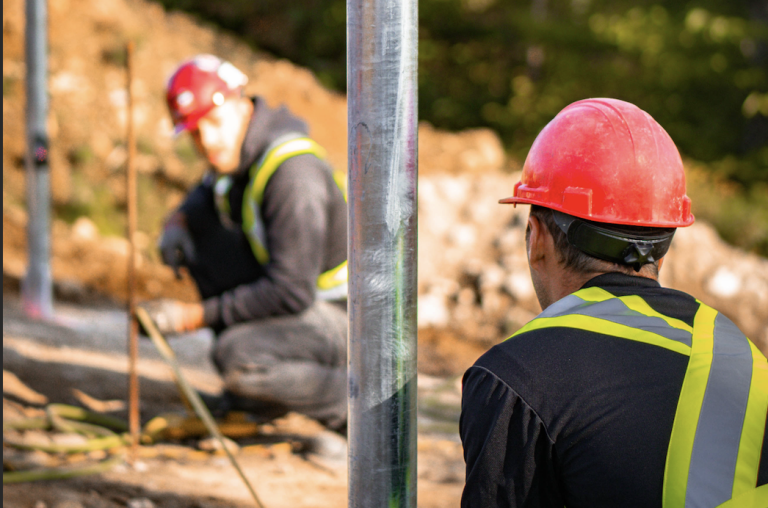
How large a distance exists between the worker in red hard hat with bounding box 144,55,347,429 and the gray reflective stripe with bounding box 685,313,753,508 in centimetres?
228

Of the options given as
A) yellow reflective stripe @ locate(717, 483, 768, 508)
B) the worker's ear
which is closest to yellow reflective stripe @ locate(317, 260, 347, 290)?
the worker's ear

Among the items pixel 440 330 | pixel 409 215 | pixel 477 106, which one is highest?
pixel 477 106

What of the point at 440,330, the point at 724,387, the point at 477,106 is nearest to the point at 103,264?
the point at 440,330

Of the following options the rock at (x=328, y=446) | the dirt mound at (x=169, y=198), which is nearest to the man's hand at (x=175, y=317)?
the rock at (x=328, y=446)

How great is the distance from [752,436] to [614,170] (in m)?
0.63

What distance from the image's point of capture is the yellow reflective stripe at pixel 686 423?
4.33 feet

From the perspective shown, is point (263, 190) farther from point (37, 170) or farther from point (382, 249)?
point (37, 170)

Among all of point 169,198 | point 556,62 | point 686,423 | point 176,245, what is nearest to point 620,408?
point 686,423

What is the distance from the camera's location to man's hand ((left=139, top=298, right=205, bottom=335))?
3482 mm

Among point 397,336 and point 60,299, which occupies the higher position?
point 397,336

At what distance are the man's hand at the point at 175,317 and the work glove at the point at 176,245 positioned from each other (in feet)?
1.83

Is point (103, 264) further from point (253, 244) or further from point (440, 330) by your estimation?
point (253, 244)

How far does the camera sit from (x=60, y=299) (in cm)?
684

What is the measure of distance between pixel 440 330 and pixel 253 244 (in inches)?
145
